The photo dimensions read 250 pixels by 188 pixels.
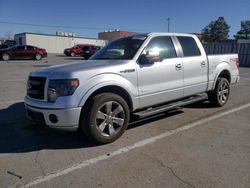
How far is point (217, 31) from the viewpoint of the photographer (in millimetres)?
83000

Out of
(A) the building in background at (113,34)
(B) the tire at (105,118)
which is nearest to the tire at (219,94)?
(B) the tire at (105,118)

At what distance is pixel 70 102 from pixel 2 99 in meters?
4.69

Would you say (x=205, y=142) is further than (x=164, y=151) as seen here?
Yes

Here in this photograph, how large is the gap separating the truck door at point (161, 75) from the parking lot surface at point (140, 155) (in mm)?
613

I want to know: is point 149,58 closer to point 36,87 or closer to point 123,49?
point 123,49

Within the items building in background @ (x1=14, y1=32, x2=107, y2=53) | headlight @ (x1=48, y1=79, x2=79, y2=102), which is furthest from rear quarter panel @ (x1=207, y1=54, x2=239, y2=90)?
building in background @ (x1=14, y1=32, x2=107, y2=53)

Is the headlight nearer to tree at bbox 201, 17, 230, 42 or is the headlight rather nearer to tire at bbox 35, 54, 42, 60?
tire at bbox 35, 54, 42, 60

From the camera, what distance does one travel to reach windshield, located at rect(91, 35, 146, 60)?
189 inches

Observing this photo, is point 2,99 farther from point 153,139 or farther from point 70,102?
point 153,139

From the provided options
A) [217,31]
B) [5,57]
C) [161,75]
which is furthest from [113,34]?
[161,75]

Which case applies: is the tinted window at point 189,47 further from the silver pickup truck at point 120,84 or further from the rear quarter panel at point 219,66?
the rear quarter panel at point 219,66

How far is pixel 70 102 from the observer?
3764 millimetres

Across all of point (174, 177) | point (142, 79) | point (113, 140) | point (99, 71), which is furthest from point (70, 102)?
point (174, 177)

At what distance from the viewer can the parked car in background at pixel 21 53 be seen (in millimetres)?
25150
